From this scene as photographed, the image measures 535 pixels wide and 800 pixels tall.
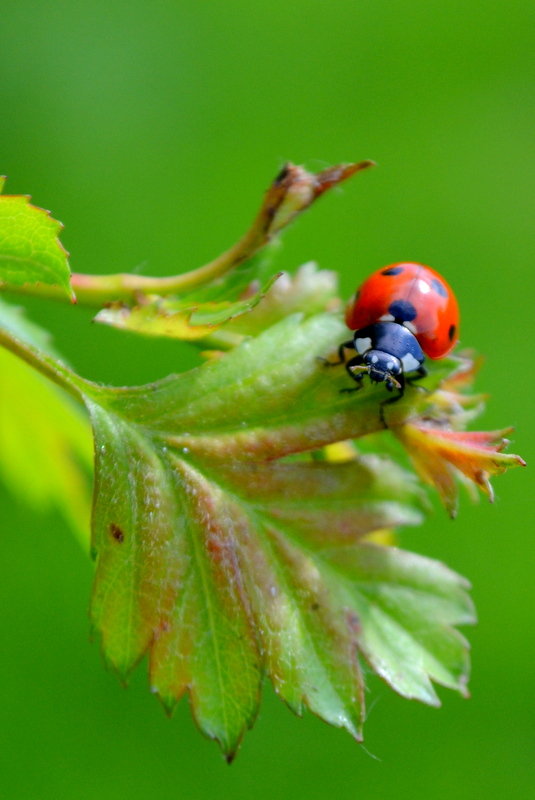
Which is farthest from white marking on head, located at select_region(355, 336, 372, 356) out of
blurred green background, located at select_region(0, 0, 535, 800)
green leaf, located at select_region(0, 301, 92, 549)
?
blurred green background, located at select_region(0, 0, 535, 800)

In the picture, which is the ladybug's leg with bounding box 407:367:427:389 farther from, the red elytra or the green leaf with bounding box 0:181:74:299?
the green leaf with bounding box 0:181:74:299

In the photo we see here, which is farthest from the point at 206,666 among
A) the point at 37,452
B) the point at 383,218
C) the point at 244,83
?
the point at 244,83

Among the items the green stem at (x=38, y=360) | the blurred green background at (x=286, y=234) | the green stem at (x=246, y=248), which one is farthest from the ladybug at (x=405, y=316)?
the blurred green background at (x=286, y=234)

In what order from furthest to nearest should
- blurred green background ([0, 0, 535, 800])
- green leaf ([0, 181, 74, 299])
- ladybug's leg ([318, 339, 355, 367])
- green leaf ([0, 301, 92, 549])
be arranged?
blurred green background ([0, 0, 535, 800]) → green leaf ([0, 301, 92, 549]) → ladybug's leg ([318, 339, 355, 367]) → green leaf ([0, 181, 74, 299])

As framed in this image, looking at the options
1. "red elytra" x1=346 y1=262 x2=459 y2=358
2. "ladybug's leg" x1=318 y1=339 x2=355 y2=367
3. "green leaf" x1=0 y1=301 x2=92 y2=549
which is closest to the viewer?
"ladybug's leg" x1=318 y1=339 x2=355 y2=367

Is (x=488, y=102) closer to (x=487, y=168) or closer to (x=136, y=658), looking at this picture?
(x=487, y=168)

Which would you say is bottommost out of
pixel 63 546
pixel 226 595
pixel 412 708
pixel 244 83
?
pixel 412 708
